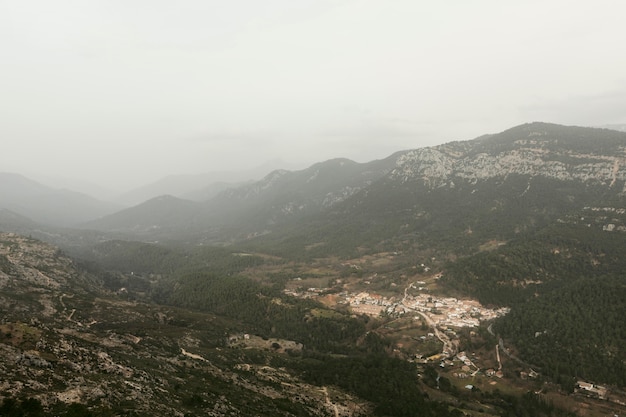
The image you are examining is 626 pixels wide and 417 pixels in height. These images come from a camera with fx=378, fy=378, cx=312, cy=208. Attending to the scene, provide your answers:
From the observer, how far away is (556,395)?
4943 inches

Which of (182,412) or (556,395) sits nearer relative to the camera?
(182,412)

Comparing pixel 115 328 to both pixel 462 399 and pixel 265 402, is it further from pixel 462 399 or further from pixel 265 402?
pixel 462 399

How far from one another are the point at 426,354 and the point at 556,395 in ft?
152

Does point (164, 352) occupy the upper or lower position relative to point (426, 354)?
upper

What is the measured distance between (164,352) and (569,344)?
15556 centimetres

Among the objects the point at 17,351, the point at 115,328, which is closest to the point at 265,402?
the point at 17,351

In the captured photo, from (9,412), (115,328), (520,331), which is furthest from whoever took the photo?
(520,331)

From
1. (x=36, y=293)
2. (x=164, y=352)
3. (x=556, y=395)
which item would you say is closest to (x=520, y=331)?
(x=556, y=395)

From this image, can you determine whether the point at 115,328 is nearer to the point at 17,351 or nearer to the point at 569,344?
the point at 17,351

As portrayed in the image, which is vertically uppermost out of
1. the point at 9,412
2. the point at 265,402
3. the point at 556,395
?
the point at 9,412

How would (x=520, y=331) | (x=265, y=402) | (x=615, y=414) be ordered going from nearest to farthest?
(x=265, y=402) < (x=615, y=414) < (x=520, y=331)

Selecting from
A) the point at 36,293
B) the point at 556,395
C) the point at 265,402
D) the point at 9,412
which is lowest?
the point at 556,395

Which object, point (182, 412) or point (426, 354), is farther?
point (426, 354)

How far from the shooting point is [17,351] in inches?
2940
